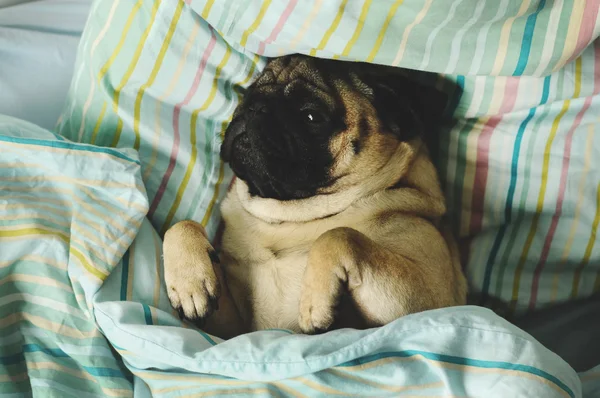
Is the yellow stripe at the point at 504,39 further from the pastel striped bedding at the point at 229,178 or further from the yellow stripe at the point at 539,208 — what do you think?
the yellow stripe at the point at 539,208

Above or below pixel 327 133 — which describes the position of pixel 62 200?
below

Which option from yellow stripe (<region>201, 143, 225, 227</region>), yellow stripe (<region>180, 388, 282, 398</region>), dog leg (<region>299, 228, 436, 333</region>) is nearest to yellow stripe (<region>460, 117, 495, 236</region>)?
dog leg (<region>299, 228, 436, 333</region>)

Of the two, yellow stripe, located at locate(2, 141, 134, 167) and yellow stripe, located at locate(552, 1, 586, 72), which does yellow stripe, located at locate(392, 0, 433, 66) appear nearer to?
yellow stripe, located at locate(552, 1, 586, 72)

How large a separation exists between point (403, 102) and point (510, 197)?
396mm

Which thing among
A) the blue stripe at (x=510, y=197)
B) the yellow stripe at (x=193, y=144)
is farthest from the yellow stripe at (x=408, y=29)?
the yellow stripe at (x=193, y=144)

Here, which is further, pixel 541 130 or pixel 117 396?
pixel 541 130

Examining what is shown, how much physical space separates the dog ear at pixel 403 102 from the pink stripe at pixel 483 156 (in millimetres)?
144

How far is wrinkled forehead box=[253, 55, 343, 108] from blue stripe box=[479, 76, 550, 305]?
461 millimetres

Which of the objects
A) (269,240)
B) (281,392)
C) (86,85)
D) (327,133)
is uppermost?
(327,133)

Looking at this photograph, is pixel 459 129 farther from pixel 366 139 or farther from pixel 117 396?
pixel 117 396

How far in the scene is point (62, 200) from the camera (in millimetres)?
1234

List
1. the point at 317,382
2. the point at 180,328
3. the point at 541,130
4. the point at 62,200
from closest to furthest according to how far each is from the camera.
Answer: the point at 317,382, the point at 180,328, the point at 62,200, the point at 541,130

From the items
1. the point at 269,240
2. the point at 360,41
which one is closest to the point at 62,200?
the point at 269,240

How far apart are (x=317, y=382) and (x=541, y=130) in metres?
0.82
